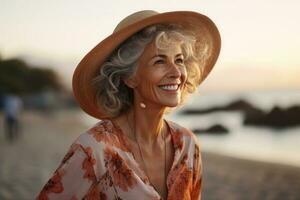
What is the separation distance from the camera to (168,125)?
254 centimetres

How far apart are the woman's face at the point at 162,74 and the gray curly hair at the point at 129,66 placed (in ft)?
0.09

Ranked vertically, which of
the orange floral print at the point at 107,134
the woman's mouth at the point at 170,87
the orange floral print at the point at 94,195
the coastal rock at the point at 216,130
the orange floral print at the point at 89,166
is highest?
the woman's mouth at the point at 170,87

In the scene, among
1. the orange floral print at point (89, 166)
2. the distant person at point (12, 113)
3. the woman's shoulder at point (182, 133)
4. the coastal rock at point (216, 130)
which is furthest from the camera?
the coastal rock at point (216, 130)

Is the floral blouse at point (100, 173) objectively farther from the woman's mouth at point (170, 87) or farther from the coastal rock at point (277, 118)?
the coastal rock at point (277, 118)

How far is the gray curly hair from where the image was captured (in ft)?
7.54

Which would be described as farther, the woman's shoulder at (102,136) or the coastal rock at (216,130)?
the coastal rock at (216,130)

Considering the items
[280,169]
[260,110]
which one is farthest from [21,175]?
[260,110]

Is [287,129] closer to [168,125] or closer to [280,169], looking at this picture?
[280,169]

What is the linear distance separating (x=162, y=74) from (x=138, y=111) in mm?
226

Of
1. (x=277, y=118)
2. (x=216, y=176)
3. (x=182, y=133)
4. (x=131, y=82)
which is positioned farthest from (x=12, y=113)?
(x=131, y=82)

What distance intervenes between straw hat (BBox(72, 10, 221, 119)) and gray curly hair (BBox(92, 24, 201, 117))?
0.03 m

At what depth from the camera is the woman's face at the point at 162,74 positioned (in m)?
2.26

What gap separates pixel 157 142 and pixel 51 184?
511 millimetres

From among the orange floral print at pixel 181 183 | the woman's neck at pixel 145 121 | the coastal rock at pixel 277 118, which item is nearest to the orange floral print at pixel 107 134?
the woman's neck at pixel 145 121
